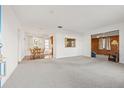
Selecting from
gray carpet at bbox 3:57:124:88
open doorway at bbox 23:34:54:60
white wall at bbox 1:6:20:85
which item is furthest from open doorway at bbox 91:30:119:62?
white wall at bbox 1:6:20:85

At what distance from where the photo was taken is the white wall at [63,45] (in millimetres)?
7829

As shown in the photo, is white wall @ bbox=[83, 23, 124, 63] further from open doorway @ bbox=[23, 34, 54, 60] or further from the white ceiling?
open doorway @ bbox=[23, 34, 54, 60]

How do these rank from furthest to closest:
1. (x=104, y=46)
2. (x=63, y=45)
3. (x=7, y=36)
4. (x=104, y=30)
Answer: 1. (x=104, y=46)
2. (x=63, y=45)
3. (x=104, y=30)
4. (x=7, y=36)

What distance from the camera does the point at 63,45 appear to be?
26.7 feet

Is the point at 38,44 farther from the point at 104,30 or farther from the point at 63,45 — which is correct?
the point at 104,30

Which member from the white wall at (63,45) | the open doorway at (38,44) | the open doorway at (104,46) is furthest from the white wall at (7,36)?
the open doorway at (104,46)

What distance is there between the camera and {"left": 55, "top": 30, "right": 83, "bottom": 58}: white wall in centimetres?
783

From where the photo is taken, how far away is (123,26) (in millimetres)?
5387

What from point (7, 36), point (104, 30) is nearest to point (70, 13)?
point (7, 36)

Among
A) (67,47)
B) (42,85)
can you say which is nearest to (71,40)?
(67,47)

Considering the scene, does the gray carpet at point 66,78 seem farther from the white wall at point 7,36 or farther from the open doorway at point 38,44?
the open doorway at point 38,44
